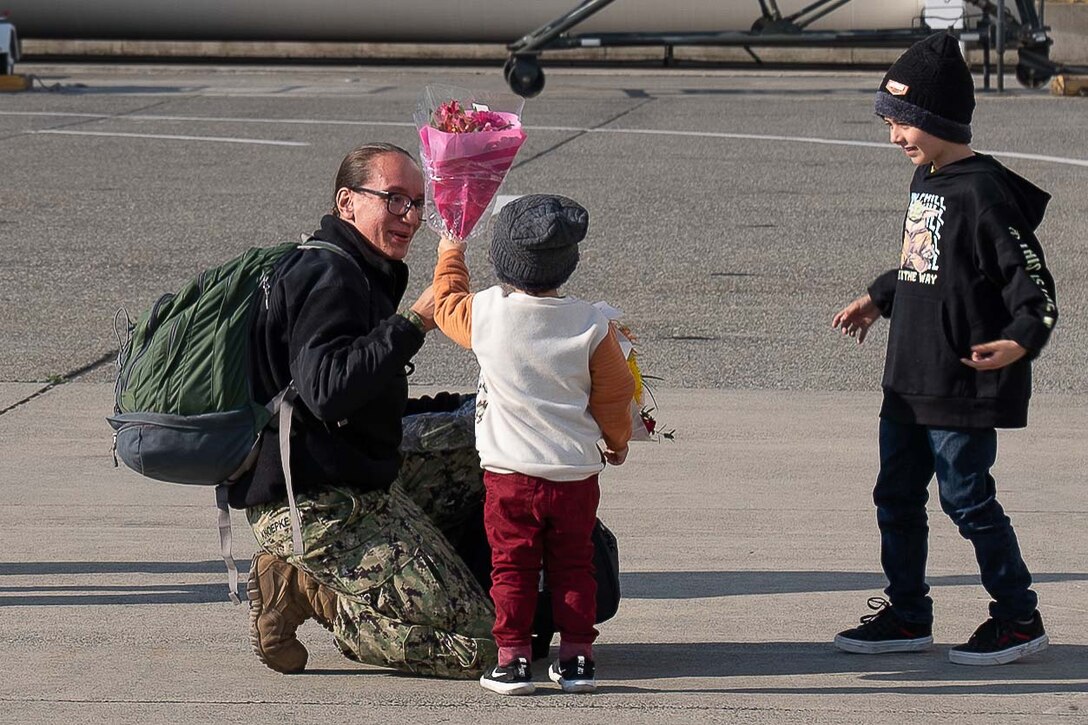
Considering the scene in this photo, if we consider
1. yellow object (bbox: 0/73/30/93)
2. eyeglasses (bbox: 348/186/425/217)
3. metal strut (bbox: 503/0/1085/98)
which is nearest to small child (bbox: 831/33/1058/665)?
eyeglasses (bbox: 348/186/425/217)

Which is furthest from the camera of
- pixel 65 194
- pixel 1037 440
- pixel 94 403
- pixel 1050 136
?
pixel 1050 136

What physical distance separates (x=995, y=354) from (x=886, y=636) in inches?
32.2

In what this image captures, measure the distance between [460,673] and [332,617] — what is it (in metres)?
0.35

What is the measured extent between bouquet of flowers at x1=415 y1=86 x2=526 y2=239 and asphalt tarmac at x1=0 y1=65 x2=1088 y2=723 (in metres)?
1.11

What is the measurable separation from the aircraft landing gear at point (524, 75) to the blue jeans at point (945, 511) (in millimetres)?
15840

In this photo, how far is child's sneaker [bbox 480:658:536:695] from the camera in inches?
156

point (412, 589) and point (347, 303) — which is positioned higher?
point (347, 303)

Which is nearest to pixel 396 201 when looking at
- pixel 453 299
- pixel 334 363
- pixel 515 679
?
pixel 453 299

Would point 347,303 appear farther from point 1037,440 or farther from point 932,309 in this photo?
point 1037,440

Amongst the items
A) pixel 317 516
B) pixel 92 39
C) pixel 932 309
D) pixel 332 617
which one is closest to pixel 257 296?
pixel 317 516

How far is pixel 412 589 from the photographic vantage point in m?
4.07

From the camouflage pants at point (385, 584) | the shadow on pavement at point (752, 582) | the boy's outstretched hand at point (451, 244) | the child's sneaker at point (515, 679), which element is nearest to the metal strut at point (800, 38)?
the shadow on pavement at point (752, 582)

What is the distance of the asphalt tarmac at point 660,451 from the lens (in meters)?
4.05

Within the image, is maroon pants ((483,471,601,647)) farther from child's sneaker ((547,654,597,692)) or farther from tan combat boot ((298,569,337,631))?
tan combat boot ((298,569,337,631))
